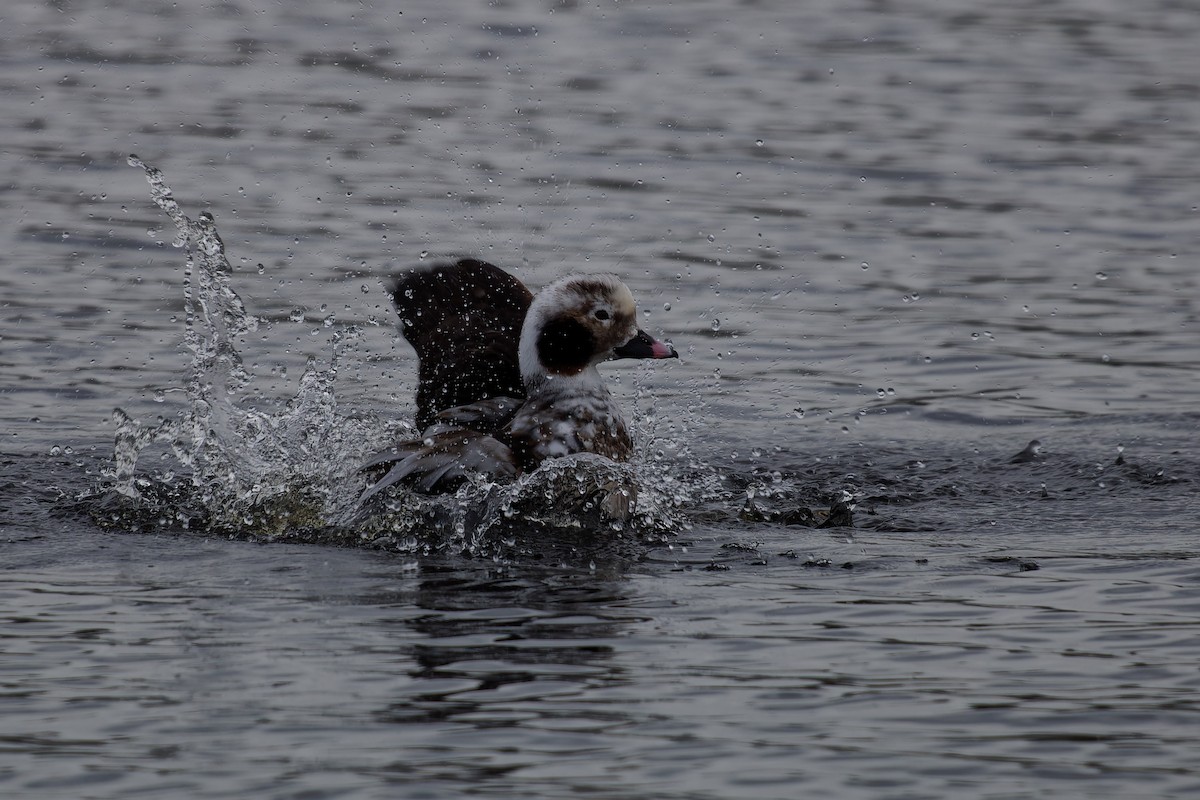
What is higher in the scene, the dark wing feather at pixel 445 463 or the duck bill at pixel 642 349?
the duck bill at pixel 642 349

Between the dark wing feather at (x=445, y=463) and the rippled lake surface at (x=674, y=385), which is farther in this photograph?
the dark wing feather at (x=445, y=463)

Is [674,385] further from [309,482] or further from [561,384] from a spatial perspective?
[309,482]

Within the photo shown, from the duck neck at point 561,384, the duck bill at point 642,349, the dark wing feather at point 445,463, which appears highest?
the duck bill at point 642,349

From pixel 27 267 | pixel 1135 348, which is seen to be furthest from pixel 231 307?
pixel 1135 348

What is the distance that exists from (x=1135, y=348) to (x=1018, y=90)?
23.9 ft

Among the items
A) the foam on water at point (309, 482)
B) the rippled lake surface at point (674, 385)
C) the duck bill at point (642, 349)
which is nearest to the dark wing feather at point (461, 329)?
the foam on water at point (309, 482)

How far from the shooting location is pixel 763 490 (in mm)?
9398

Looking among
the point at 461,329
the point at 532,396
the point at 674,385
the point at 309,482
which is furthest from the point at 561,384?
the point at 674,385

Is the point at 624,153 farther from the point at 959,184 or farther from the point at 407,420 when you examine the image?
the point at 407,420

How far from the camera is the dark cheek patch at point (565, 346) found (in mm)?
8852

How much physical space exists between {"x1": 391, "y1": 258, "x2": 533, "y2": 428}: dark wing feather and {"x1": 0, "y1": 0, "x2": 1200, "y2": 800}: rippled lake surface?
1040 mm

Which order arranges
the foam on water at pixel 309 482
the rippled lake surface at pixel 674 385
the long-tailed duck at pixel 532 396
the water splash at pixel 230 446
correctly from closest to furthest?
1. the rippled lake surface at pixel 674 385
2. the foam on water at pixel 309 482
3. the long-tailed duck at pixel 532 396
4. the water splash at pixel 230 446

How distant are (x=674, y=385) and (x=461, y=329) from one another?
2315mm

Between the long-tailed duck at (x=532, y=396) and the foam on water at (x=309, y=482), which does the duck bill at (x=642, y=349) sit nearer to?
the long-tailed duck at (x=532, y=396)
